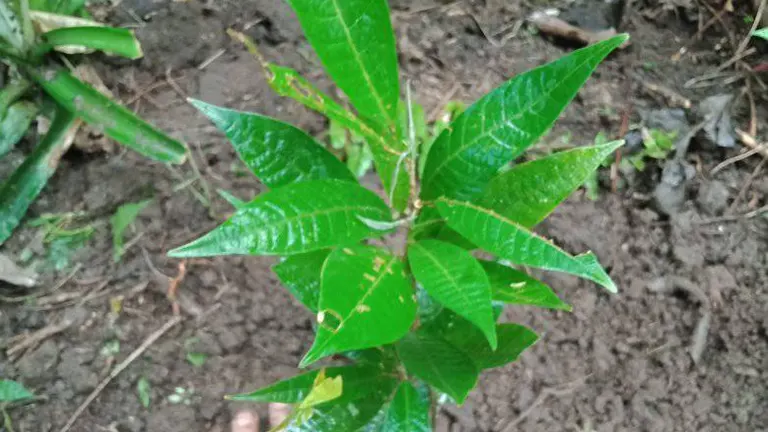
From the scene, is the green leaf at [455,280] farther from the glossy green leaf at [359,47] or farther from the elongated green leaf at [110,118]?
the elongated green leaf at [110,118]

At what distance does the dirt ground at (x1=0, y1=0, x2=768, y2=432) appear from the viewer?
5.41 feet

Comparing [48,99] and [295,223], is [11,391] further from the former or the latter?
[295,223]

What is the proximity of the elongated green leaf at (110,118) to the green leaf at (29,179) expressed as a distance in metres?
0.08

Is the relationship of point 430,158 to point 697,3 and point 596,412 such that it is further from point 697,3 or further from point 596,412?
point 697,3

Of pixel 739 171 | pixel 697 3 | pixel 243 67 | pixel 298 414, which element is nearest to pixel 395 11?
pixel 243 67

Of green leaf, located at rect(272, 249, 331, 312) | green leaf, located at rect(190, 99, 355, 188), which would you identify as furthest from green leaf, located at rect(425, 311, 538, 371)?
green leaf, located at rect(190, 99, 355, 188)

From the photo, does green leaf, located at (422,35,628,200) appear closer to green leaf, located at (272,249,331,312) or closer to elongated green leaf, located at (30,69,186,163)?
green leaf, located at (272,249,331,312)

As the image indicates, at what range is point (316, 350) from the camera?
2.58ft

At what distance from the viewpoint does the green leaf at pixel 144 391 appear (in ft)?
5.29

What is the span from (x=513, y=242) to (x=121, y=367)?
1156mm

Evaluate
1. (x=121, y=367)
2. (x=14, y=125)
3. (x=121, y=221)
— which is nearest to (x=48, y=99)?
(x=14, y=125)

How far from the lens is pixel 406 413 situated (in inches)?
47.0

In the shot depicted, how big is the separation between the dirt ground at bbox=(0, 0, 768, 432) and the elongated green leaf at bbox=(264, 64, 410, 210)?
759mm

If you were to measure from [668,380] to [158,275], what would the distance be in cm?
133
